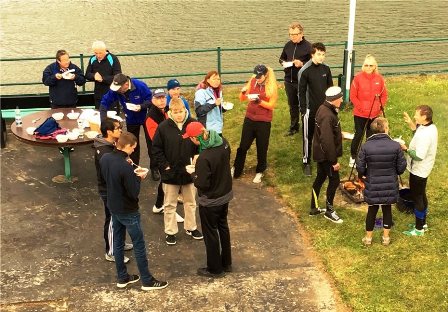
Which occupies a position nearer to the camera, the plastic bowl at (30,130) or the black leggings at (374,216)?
the black leggings at (374,216)

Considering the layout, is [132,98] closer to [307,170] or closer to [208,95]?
[208,95]

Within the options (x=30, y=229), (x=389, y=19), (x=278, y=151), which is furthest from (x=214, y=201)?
(x=389, y=19)

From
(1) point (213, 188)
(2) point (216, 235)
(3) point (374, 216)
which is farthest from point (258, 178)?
(1) point (213, 188)

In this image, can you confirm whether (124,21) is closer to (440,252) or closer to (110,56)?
(110,56)

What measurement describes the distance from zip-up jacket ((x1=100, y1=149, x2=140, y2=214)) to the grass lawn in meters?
2.44

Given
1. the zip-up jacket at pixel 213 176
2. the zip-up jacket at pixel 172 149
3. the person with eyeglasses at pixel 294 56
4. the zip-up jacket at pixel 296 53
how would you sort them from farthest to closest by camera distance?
the zip-up jacket at pixel 296 53 < the person with eyeglasses at pixel 294 56 < the zip-up jacket at pixel 172 149 < the zip-up jacket at pixel 213 176

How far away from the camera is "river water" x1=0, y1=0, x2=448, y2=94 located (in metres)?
17.4

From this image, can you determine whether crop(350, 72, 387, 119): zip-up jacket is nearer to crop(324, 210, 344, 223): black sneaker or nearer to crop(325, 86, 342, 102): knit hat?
crop(325, 86, 342, 102): knit hat

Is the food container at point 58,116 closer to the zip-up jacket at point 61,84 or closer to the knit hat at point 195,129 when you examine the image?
the zip-up jacket at point 61,84

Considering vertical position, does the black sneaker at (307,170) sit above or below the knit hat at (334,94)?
below

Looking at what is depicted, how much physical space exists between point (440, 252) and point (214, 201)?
113 inches

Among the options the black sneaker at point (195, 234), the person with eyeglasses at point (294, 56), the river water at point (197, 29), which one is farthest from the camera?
the river water at point (197, 29)

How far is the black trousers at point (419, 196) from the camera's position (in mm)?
6965

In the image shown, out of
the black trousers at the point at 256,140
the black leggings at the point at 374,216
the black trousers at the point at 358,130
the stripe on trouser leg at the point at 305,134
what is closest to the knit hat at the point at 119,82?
the black trousers at the point at 256,140
